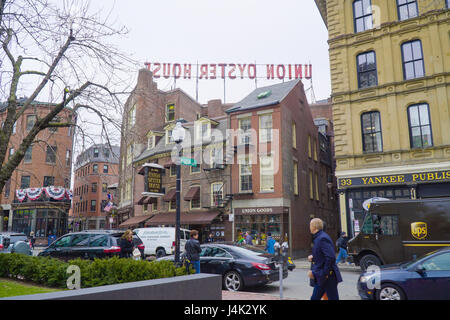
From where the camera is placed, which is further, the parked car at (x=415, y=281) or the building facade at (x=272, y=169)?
the building facade at (x=272, y=169)

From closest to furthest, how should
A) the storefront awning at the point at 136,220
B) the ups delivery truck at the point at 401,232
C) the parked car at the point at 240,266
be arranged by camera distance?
the parked car at the point at 240,266, the ups delivery truck at the point at 401,232, the storefront awning at the point at 136,220

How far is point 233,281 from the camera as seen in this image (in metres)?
10.9

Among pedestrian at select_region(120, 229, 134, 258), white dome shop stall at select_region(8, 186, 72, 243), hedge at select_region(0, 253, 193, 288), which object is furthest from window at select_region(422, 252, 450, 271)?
white dome shop stall at select_region(8, 186, 72, 243)

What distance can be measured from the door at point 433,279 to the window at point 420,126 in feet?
42.7

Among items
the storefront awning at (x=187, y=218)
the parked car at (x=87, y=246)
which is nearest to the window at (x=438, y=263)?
the parked car at (x=87, y=246)

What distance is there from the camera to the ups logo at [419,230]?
44.2 ft

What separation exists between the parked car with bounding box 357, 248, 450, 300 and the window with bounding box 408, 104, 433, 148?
1291 cm

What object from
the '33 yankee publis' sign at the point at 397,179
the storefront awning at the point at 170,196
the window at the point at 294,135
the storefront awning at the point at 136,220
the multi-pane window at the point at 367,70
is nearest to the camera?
the '33 yankee publis' sign at the point at 397,179

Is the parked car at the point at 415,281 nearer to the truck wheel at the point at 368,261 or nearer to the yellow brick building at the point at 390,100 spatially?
the truck wheel at the point at 368,261

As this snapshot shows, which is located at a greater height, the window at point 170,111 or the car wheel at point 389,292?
the window at point 170,111

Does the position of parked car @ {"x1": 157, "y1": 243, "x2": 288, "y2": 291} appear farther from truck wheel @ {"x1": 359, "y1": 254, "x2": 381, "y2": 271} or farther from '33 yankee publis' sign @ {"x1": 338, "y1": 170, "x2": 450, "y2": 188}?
'33 yankee publis' sign @ {"x1": 338, "y1": 170, "x2": 450, "y2": 188}

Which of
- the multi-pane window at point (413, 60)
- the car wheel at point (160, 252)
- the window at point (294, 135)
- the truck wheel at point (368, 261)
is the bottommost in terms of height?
the car wheel at point (160, 252)

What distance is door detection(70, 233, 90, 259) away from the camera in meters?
A: 12.8
